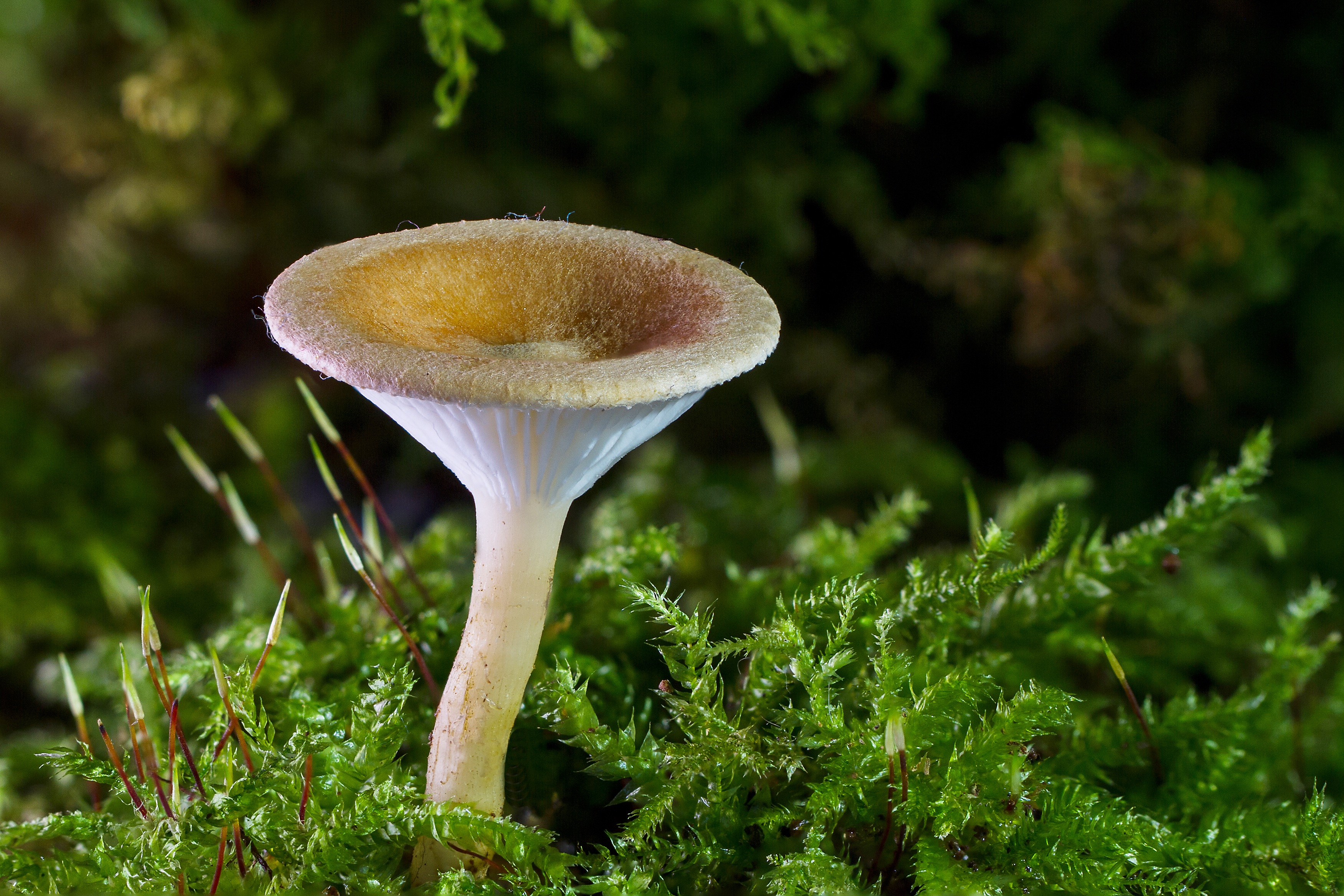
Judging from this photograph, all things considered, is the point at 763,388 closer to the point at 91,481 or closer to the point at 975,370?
the point at 975,370

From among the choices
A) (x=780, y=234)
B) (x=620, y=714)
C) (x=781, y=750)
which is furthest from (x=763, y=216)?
(x=781, y=750)

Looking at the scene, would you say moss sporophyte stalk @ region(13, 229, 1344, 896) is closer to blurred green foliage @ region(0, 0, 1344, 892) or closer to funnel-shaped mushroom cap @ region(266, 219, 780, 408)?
funnel-shaped mushroom cap @ region(266, 219, 780, 408)

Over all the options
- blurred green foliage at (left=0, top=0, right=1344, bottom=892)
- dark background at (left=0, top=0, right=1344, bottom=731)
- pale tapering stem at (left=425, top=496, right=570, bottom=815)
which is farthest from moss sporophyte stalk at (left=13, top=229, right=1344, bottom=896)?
dark background at (left=0, top=0, right=1344, bottom=731)

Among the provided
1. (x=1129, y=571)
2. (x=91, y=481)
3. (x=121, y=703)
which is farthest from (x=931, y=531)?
(x=91, y=481)

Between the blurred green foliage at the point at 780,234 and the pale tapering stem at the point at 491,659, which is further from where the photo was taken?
A: the blurred green foliage at the point at 780,234

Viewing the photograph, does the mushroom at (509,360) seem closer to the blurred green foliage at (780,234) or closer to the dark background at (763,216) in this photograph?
the blurred green foliage at (780,234)

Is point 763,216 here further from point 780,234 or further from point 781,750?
point 781,750

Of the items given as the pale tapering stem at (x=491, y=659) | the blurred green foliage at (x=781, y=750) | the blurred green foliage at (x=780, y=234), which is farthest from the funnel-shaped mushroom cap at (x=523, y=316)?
the blurred green foliage at (x=780, y=234)
